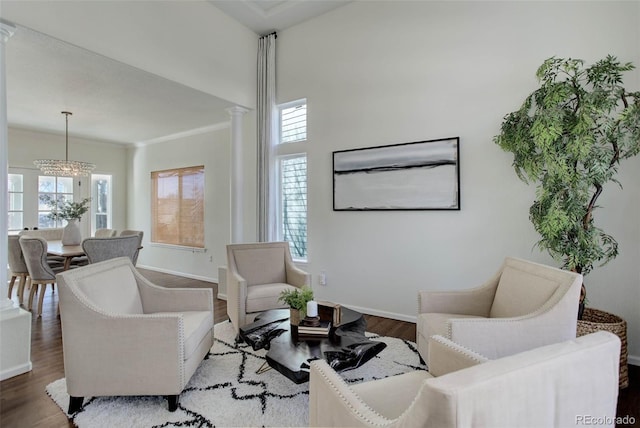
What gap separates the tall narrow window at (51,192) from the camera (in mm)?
6188

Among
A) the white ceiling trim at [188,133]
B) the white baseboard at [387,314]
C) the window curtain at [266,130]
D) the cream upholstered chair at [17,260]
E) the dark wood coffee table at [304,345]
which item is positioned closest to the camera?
the dark wood coffee table at [304,345]

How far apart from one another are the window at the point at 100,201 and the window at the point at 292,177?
4903 millimetres

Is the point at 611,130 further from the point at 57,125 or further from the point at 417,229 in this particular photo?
the point at 57,125

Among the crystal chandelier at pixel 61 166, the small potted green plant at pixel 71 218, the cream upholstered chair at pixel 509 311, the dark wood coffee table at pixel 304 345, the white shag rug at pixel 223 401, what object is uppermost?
the crystal chandelier at pixel 61 166

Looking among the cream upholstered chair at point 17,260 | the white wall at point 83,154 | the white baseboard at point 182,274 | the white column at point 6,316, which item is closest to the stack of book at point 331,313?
the white column at point 6,316

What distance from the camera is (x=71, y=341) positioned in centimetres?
190

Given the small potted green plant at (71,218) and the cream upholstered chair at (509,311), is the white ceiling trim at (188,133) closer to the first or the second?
the small potted green plant at (71,218)

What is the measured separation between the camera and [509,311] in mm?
2256

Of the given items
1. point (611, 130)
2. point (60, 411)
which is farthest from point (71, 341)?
point (611, 130)

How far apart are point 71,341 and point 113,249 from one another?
232 centimetres

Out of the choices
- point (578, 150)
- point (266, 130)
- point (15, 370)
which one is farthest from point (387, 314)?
point (15, 370)

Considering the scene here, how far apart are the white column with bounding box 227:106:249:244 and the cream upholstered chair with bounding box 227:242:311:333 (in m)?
1.24

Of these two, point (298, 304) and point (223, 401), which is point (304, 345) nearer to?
point (298, 304)

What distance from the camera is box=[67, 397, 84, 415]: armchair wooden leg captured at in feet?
6.41
